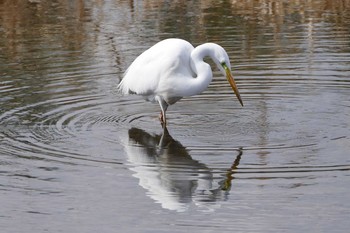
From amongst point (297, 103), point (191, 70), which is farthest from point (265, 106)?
point (191, 70)

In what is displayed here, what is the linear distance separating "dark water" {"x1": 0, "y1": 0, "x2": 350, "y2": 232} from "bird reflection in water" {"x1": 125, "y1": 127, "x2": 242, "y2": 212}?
0.02m

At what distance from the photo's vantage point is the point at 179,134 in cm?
1143

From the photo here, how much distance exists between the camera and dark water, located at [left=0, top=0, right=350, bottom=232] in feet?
28.0

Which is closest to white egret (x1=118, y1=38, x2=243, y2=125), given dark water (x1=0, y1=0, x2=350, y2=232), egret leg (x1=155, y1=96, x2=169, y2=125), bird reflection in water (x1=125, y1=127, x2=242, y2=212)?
egret leg (x1=155, y1=96, x2=169, y2=125)

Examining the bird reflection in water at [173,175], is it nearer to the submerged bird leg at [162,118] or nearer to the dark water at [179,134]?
the dark water at [179,134]

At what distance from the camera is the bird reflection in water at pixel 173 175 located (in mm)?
8945

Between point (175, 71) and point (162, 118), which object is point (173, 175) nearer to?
point (175, 71)

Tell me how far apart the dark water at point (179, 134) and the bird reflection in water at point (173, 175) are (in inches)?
0.7

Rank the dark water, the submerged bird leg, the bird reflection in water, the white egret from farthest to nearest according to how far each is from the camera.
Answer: the submerged bird leg < the white egret < the bird reflection in water < the dark water

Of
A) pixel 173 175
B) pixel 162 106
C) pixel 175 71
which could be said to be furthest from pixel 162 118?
pixel 173 175

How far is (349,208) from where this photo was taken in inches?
334

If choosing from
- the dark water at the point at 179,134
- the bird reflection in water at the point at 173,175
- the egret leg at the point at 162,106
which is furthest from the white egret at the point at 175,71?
the bird reflection in water at the point at 173,175

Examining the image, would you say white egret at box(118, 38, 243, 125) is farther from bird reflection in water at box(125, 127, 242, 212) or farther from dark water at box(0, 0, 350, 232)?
bird reflection in water at box(125, 127, 242, 212)

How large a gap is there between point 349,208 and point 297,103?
4.31m
